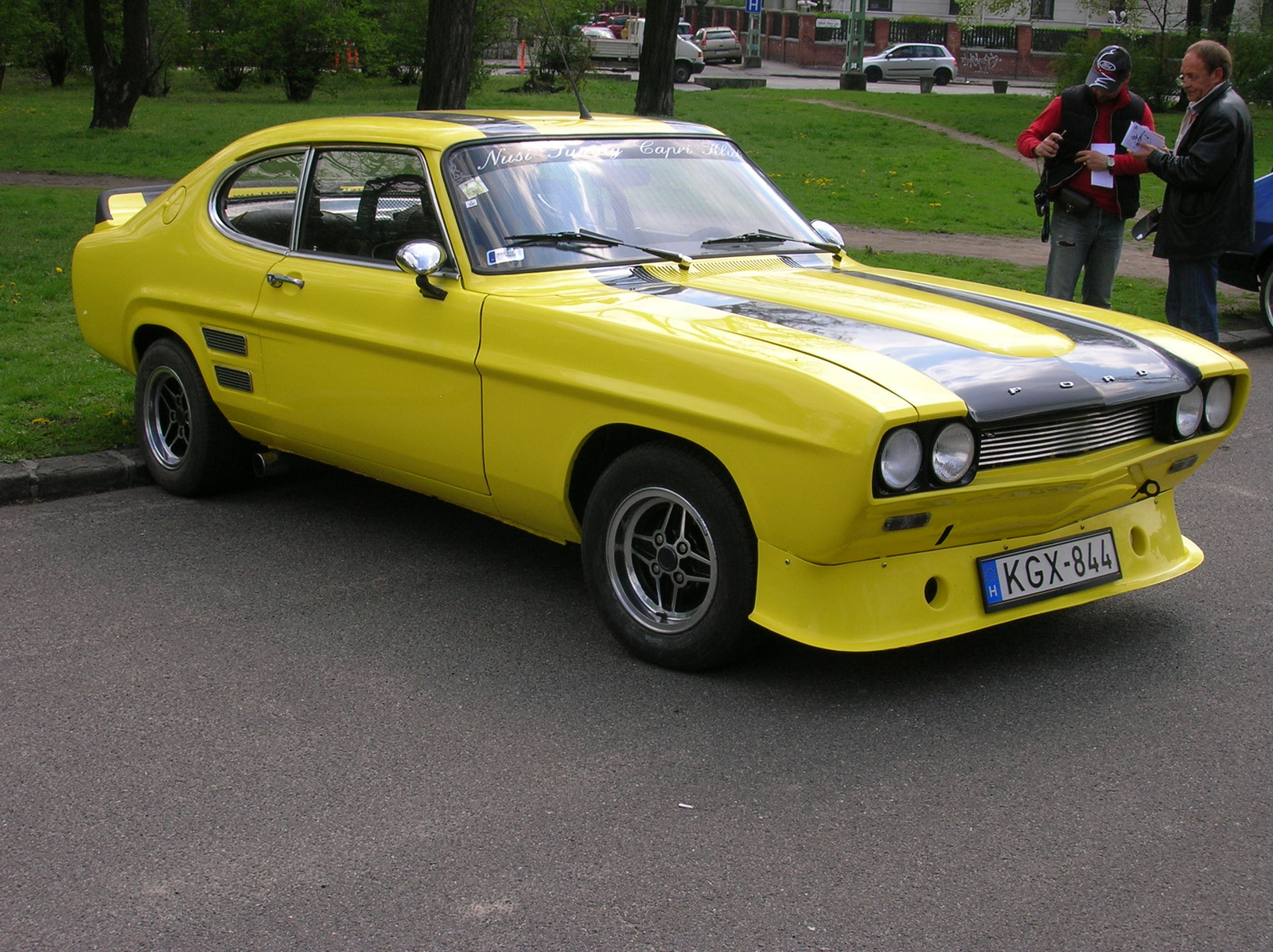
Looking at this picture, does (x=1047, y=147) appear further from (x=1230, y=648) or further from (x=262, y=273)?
(x=262, y=273)

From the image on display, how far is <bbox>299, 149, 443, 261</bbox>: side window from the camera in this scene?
15.7 ft

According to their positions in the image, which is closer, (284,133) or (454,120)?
(454,120)

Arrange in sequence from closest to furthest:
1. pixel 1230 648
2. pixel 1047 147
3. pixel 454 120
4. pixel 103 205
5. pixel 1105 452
Answer: pixel 1105 452 → pixel 1230 648 → pixel 454 120 → pixel 103 205 → pixel 1047 147

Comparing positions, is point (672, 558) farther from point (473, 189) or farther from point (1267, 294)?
point (1267, 294)

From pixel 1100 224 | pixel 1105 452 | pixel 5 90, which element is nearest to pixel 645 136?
pixel 1105 452

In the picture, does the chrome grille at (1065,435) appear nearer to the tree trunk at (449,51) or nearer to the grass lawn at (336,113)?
the grass lawn at (336,113)

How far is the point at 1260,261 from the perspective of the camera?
31.9 feet

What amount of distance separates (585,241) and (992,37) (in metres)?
57.0

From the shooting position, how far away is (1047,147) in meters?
7.30

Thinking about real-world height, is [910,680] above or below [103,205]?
below

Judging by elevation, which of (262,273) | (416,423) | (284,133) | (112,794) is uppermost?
(284,133)

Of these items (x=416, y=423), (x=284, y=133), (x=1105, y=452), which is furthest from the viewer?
(x=284, y=133)

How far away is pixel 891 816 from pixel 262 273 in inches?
Result: 133

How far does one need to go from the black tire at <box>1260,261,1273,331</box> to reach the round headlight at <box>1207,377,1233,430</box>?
610 cm
